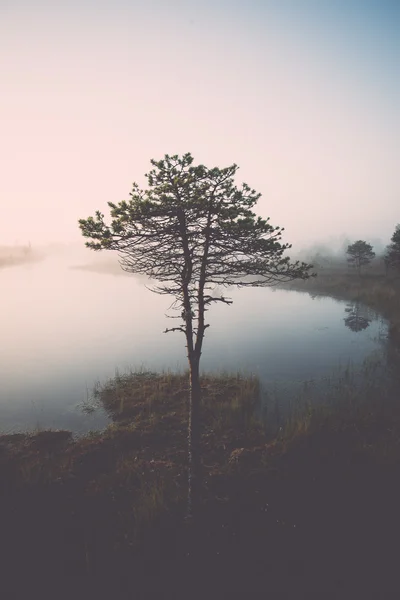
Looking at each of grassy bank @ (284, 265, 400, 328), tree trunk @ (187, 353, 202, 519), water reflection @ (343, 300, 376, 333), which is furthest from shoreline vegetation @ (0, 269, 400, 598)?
grassy bank @ (284, 265, 400, 328)

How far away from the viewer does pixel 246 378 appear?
2111 centimetres

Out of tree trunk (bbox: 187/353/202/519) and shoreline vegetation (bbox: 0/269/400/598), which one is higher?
tree trunk (bbox: 187/353/202/519)

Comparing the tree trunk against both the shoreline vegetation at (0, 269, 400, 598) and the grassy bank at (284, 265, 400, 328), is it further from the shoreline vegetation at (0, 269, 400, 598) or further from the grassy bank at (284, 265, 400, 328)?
the grassy bank at (284, 265, 400, 328)

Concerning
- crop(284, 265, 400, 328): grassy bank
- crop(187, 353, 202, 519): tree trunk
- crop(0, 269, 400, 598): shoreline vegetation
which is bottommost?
crop(0, 269, 400, 598): shoreline vegetation

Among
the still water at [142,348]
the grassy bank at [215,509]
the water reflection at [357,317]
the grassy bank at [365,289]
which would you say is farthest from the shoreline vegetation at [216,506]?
the grassy bank at [365,289]

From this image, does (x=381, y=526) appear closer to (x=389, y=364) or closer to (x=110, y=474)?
(x=110, y=474)

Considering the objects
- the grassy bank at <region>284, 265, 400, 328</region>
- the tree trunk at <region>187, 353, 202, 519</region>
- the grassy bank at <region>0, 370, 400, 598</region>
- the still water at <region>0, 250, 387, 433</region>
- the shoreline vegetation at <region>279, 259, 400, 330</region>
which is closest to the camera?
the grassy bank at <region>0, 370, 400, 598</region>

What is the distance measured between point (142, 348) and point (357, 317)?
2924 cm

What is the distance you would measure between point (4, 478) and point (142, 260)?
968 centimetres

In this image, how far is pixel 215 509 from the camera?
8.72m

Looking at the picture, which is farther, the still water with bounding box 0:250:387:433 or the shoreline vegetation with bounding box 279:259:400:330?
the shoreline vegetation with bounding box 279:259:400:330

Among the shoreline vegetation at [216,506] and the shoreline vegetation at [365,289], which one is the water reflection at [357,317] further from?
the shoreline vegetation at [216,506]

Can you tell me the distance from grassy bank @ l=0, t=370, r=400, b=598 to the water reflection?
928 inches

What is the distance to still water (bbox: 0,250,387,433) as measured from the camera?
20484 mm
